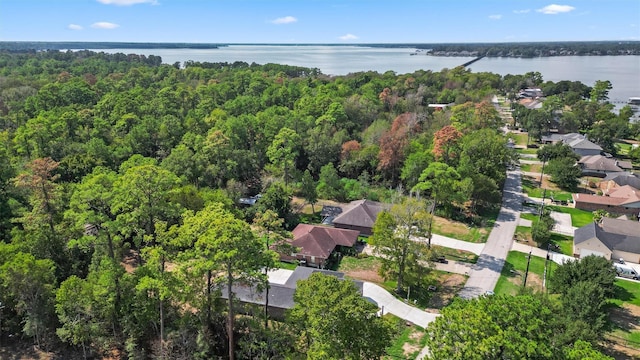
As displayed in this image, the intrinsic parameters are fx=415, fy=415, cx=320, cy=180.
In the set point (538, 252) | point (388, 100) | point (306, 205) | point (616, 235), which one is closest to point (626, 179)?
point (616, 235)

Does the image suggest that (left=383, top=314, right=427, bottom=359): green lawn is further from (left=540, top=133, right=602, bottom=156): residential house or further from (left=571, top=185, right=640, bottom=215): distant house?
(left=540, top=133, right=602, bottom=156): residential house

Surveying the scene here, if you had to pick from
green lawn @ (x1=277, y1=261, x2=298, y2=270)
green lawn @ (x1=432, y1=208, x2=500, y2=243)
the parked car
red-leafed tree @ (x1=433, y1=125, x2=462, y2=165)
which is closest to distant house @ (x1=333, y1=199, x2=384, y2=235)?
green lawn @ (x1=432, y1=208, x2=500, y2=243)

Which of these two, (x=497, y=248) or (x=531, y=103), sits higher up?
(x=531, y=103)

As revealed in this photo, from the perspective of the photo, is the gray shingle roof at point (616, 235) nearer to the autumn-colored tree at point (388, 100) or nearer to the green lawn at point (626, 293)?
the green lawn at point (626, 293)

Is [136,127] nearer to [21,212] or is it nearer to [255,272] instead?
[21,212]

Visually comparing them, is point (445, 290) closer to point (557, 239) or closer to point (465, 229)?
point (465, 229)

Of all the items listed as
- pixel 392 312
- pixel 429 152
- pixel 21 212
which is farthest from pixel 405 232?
pixel 21 212
